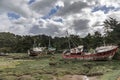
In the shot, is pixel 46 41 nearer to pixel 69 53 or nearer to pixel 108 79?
pixel 69 53

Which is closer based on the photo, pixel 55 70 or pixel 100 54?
pixel 55 70

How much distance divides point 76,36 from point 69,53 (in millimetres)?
70530

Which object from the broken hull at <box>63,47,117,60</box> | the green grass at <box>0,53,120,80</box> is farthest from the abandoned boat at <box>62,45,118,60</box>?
the green grass at <box>0,53,120,80</box>

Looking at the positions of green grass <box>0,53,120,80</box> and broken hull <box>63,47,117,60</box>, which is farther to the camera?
broken hull <box>63,47,117,60</box>

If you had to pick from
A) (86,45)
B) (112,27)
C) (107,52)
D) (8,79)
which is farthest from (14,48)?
(8,79)

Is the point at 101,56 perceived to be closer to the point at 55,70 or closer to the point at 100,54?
the point at 100,54

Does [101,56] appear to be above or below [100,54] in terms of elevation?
below


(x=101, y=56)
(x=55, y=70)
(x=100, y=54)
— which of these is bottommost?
(x=55, y=70)

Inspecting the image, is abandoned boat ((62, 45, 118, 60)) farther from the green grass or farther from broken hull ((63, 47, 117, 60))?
the green grass

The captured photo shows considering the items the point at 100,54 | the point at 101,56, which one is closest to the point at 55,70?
the point at 100,54

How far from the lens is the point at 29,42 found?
164 m

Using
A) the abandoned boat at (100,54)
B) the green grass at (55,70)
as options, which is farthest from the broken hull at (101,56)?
the green grass at (55,70)

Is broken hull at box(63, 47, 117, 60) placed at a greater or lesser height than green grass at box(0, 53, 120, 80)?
greater

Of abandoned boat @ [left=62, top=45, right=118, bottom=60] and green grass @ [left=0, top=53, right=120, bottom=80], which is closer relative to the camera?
green grass @ [left=0, top=53, right=120, bottom=80]
